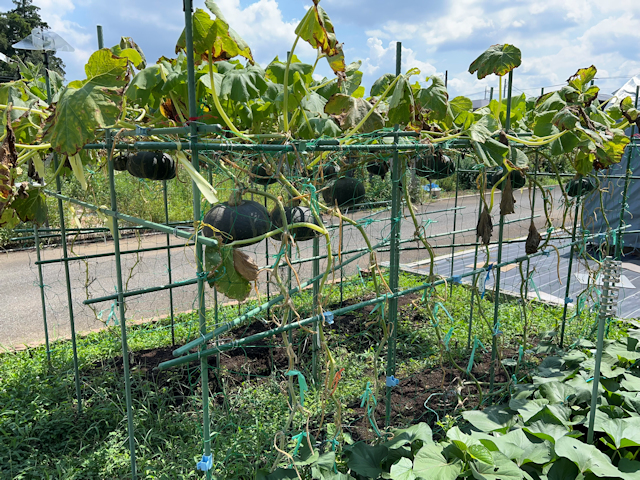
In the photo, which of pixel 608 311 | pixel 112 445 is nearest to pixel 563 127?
pixel 608 311

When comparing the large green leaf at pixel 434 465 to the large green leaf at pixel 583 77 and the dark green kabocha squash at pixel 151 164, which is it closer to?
the dark green kabocha squash at pixel 151 164

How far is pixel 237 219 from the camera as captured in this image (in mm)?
1723

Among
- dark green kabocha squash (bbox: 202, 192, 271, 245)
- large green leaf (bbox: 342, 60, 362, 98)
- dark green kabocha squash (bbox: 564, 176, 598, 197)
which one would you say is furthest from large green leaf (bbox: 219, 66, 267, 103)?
dark green kabocha squash (bbox: 564, 176, 598, 197)

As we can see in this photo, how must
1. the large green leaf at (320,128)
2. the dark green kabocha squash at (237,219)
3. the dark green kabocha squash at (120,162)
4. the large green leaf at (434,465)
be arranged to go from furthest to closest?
the dark green kabocha squash at (120,162) → the large green leaf at (320,128) → the large green leaf at (434,465) → the dark green kabocha squash at (237,219)

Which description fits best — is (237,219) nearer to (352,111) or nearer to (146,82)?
(146,82)

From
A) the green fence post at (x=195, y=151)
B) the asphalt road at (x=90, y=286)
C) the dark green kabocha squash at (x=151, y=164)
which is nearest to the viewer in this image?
the green fence post at (x=195, y=151)

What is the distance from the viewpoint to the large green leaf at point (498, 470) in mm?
2008

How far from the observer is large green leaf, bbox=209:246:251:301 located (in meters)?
1.63

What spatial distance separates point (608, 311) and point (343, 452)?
5.02 ft

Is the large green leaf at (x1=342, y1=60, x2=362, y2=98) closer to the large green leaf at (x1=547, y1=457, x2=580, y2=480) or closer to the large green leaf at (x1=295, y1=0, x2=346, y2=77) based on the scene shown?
the large green leaf at (x1=295, y1=0, x2=346, y2=77)

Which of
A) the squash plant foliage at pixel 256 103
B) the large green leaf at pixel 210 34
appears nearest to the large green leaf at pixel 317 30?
the squash plant foliage at pixel 256 103

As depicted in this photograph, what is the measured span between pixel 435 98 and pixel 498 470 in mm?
1789

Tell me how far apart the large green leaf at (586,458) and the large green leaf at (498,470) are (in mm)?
296

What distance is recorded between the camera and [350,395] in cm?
335
